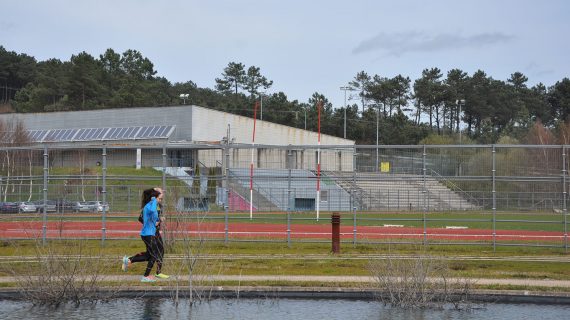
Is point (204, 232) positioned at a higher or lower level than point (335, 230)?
lower

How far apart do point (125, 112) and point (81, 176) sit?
53.6m

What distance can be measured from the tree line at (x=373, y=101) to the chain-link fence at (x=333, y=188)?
8034 cm

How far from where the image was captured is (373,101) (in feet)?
413

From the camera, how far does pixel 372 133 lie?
11519 centimetres

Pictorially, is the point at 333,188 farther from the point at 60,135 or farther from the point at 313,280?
the point at 60,135

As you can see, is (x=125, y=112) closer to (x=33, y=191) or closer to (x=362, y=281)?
(x=33, y=191)

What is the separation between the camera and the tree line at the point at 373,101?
110312 millimetres

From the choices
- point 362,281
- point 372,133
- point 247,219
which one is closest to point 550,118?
point 372,133

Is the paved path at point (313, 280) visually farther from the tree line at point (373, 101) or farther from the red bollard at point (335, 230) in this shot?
the tree line at point (373, 101)

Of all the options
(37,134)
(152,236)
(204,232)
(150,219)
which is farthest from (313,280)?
(37,134)

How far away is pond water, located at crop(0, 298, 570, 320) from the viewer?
1481 cm

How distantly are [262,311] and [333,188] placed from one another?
12801mm

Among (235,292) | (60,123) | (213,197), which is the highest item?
(60,123)

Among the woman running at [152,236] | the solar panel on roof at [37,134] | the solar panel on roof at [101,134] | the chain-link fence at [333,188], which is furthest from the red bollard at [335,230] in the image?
the solar panel on roof at [37,134]
